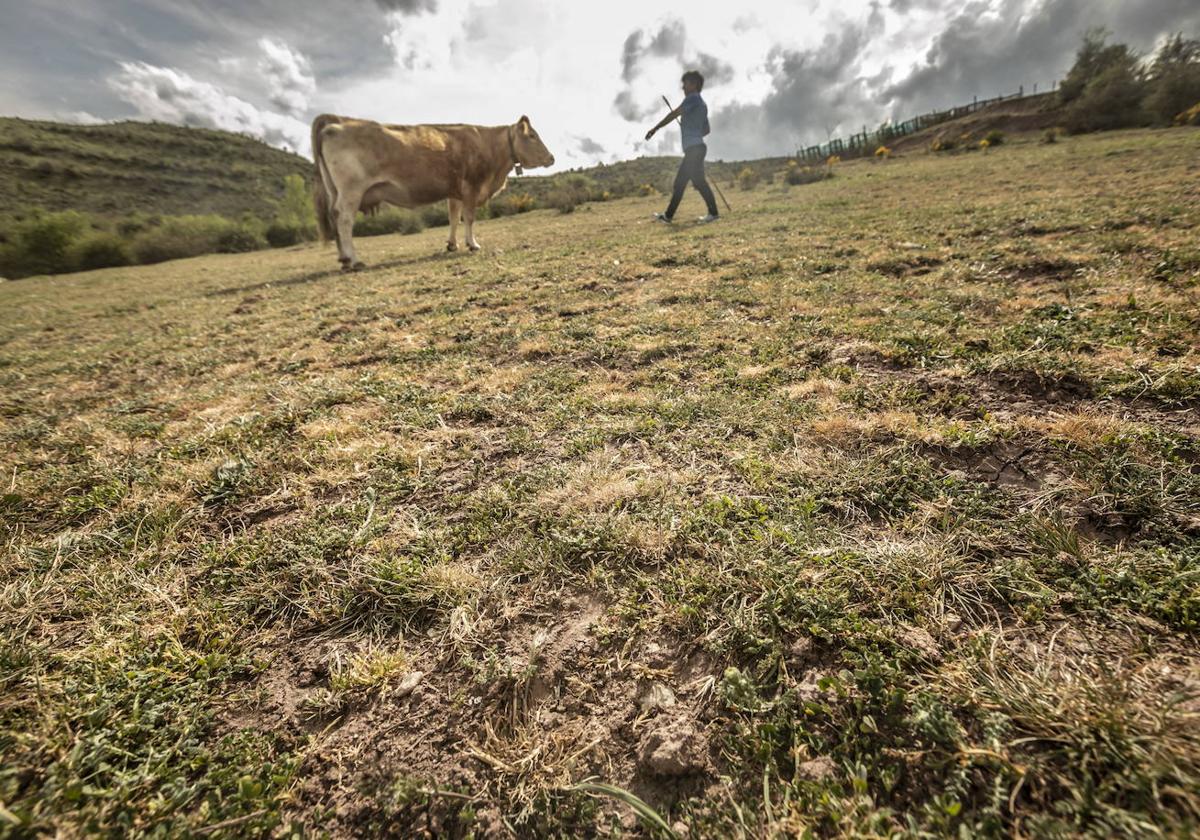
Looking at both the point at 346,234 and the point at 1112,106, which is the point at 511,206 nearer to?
the point at 346,234

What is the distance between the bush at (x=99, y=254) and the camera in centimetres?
2277

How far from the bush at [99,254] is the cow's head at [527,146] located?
24.0 metres

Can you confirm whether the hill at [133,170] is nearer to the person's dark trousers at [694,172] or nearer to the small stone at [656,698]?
the person's dark trousers at [694,172]

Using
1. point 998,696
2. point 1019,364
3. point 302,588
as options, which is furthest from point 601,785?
point 1019,364

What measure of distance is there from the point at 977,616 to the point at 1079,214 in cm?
797

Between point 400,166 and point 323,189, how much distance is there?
1.73 metres

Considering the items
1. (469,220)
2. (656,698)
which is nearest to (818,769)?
(656,698)

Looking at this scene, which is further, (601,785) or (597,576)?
(597,576)

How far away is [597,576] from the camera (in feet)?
5.29

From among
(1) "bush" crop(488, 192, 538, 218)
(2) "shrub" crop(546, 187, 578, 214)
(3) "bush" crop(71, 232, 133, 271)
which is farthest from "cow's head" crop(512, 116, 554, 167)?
(3) "bush" crop(71, 232, 133, 271)

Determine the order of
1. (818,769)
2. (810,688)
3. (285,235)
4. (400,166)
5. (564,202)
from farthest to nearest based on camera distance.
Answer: (285,235) < (564,202) < (400,166) < (810,688) < (818,769)

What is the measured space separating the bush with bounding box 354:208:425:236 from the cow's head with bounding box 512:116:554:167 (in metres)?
13.0

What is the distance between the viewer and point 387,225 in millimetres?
23625

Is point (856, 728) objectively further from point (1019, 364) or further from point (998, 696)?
point (1019, 364)
